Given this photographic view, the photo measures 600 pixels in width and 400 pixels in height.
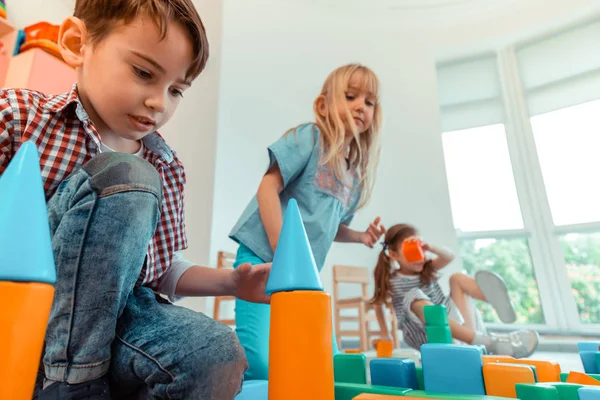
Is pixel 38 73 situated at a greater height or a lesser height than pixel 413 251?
greater

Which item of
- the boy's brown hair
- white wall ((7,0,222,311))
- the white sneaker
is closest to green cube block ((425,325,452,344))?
the boy's brown hair

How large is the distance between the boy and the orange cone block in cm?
11

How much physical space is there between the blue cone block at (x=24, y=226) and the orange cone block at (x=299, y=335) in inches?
6.2

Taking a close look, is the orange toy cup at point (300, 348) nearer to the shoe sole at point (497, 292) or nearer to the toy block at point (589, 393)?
the toy block at point (589, 393)

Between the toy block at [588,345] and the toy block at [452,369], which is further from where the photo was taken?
the toy block at [588,345]

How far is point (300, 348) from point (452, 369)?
12.5 inches

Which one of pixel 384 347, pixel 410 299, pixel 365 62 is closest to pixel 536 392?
pixel 384 347

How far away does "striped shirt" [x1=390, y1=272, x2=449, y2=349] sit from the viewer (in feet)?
5.11

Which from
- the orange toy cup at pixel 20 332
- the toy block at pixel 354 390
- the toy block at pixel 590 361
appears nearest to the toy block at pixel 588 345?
the toy block at pixel 590 361

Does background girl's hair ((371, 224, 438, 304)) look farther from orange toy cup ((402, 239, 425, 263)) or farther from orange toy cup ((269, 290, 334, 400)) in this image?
orange toy cup ((269, 290, 334, 400))

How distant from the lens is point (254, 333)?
897 mm

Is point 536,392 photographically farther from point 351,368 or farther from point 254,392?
point 254,392

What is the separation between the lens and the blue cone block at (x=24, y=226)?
7.9 inches

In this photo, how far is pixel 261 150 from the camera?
255cm
